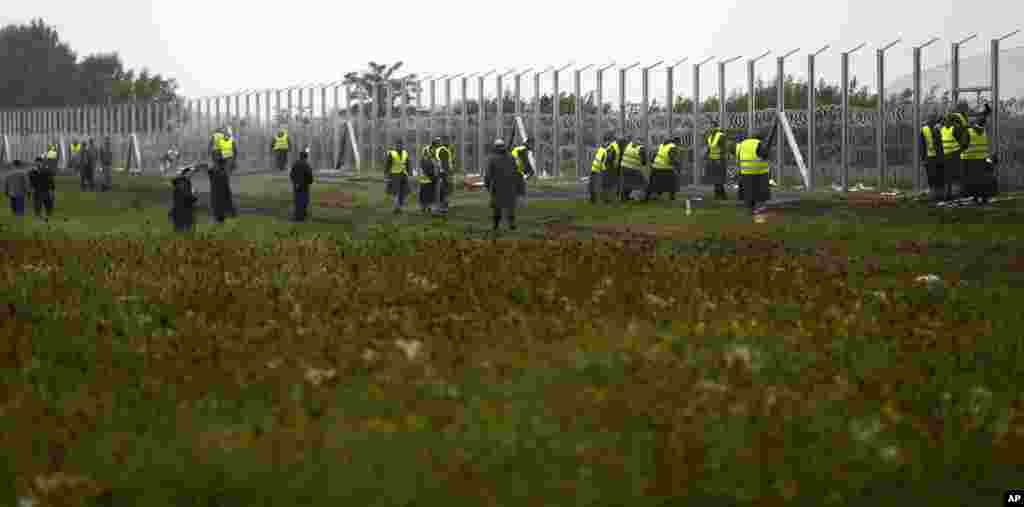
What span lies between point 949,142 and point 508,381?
20392 millimetres

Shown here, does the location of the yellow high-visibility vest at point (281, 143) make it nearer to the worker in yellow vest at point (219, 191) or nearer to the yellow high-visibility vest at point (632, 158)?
the worker in yellow vest at point (219, 191)

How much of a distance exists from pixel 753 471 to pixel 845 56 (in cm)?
3068

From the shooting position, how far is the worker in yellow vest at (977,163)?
27.7m

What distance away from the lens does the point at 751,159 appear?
27.9m

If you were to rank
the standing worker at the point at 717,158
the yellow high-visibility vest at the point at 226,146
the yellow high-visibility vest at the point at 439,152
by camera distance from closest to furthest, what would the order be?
the yellow high-visibility vest at the point at 439,152 < the standing worker at the point at 717,158 < the yellow high-visibility vest at the point at 226,146

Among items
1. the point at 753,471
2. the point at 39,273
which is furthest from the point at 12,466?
the point at 39,273

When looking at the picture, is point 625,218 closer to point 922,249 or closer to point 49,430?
point 922,249

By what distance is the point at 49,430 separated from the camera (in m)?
8.82

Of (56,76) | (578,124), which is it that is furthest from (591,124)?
(56,76)

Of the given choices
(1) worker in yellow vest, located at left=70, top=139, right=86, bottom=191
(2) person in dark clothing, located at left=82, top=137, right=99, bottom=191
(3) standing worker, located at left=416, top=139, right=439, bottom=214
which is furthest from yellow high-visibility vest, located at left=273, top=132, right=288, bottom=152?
(3) standing worker, located at left=416, top=139, right=439, bottom=214

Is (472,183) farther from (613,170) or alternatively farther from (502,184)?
(502,184)

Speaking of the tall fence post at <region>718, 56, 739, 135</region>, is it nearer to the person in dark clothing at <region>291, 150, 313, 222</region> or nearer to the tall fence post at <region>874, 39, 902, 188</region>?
the tall fence post at <region>874, 39, 902, 188</region>

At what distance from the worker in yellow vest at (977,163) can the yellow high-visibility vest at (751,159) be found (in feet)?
12.4

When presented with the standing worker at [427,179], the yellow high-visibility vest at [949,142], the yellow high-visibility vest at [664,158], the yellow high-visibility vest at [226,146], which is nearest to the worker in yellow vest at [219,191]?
the standing worker at [427,179]
